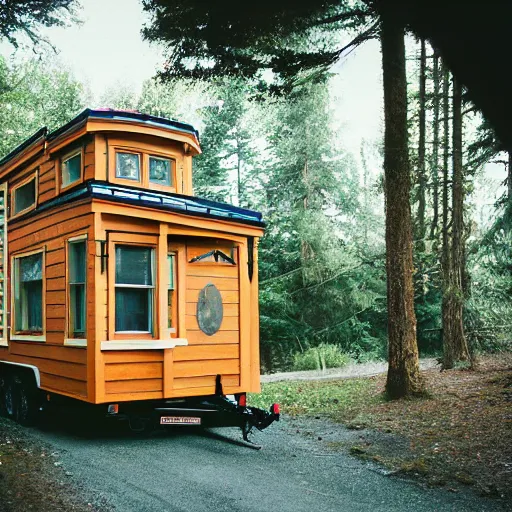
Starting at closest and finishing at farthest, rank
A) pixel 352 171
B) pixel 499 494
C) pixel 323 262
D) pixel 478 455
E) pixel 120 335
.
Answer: pixel 499 494 → pixel 478 455 → pixel 120 335 → pixel 323 262 → pixel 352 171

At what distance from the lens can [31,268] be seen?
9211 millimetres

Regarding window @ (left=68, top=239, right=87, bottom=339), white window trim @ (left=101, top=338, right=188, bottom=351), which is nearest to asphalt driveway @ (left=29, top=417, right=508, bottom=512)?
white window trim @ (left=101, top=338, right=188, bottom=351)

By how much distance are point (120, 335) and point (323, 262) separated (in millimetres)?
15312

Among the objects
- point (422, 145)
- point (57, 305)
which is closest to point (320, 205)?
point (422, 145)

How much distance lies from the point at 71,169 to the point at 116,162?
28.4 inches

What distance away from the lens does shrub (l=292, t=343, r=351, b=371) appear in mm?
19531

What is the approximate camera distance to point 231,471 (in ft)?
20.5

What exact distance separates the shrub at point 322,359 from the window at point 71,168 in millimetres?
11951

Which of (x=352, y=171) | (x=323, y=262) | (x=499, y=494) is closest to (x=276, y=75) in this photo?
(x=499, y=494)

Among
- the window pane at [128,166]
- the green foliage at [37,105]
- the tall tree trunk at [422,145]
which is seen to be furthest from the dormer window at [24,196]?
the green foliage at [37,105]

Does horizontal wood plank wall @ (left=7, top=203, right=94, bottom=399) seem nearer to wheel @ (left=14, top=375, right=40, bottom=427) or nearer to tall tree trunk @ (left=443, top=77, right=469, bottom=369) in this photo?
wheel @ (left=14, top=375, right=40, bottom=427)

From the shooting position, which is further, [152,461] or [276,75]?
[276,75]

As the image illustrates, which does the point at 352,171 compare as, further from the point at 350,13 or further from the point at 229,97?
the point at 350,13

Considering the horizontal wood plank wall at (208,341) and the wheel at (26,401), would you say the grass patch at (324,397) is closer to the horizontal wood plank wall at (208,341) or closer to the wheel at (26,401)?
the horizontal wood plank wall at (208,341)
